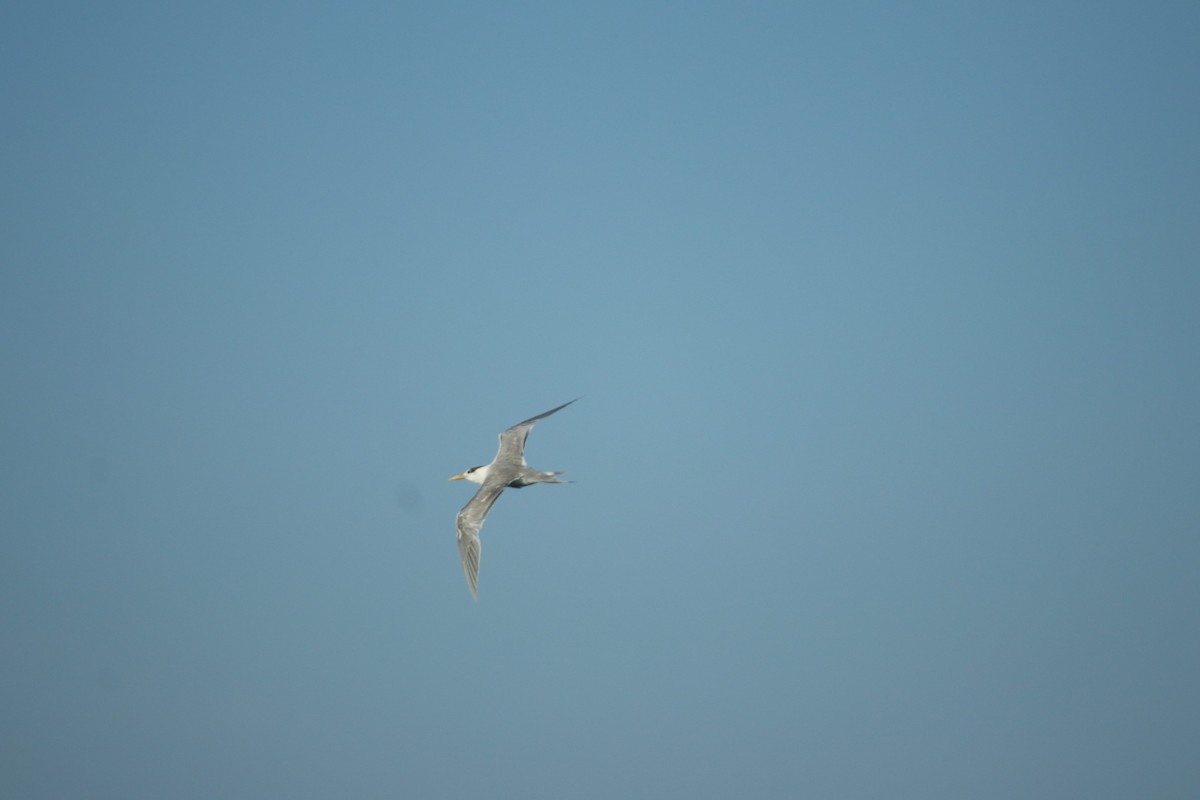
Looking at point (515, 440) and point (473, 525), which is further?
point (515, 440)

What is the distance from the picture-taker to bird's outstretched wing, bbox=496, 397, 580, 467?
31141 mm

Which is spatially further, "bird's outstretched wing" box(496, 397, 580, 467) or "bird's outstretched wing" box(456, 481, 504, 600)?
"bird's outstretched wing" box(496, 397, 580, 467)

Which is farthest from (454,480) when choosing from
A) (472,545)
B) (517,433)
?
(472,545)

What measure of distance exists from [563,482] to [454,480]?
5431mm

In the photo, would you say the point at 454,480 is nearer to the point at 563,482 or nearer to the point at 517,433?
the point at 517,433

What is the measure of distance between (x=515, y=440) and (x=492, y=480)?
1.70m

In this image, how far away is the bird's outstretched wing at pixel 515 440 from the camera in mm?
31141

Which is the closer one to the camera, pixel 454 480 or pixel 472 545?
pixel 472 545

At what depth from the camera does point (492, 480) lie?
30.2m

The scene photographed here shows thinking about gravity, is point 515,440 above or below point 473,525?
above

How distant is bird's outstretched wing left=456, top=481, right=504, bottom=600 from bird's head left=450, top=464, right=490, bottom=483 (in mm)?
1426

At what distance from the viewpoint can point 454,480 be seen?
33.5 meters

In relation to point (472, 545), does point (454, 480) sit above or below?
above

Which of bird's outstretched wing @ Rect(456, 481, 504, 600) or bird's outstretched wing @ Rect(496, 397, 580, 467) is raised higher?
bird's outstretched wing @ Rect(496, 397, 580, 467)
